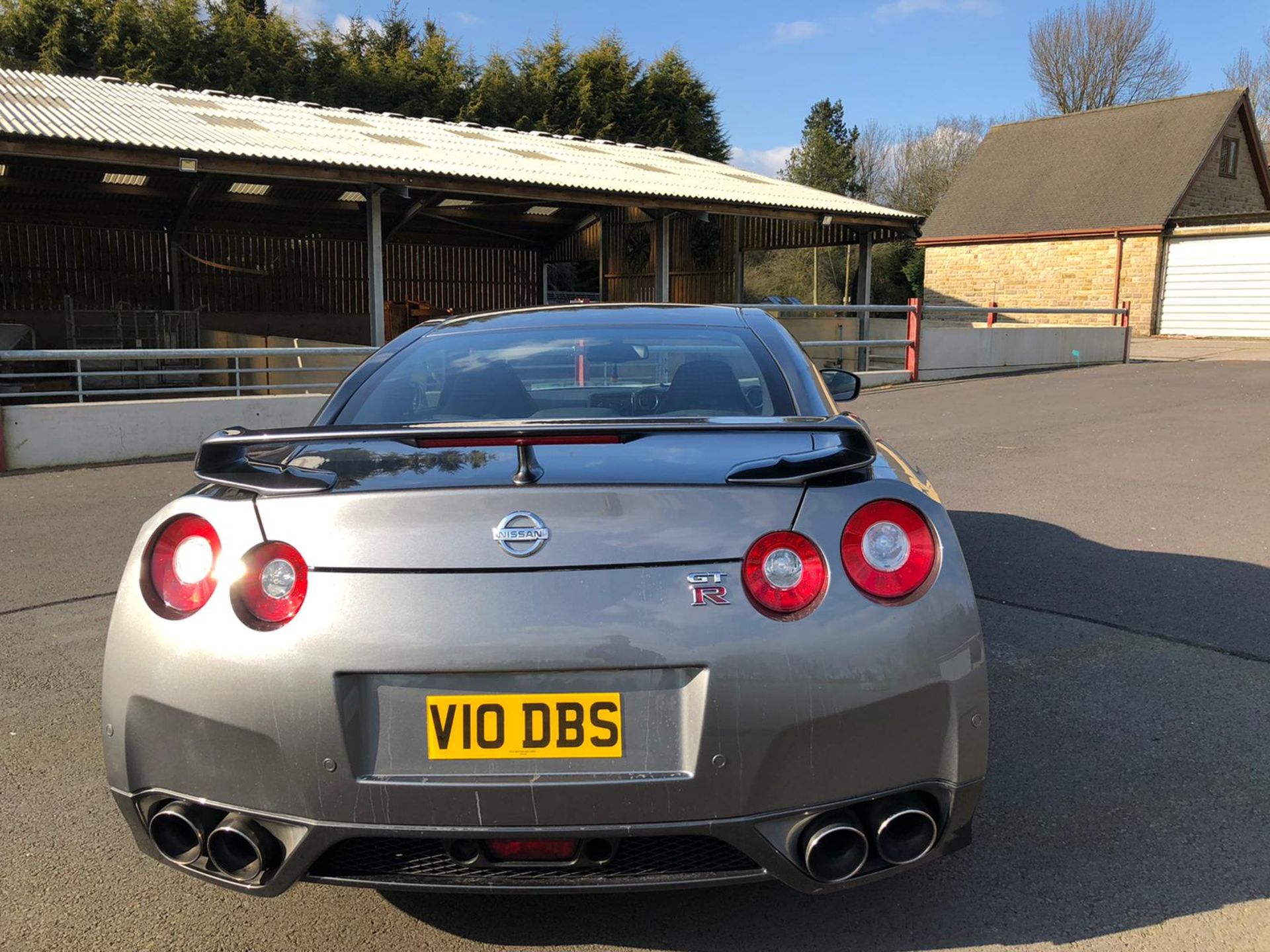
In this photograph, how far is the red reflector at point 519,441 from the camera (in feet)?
6.76

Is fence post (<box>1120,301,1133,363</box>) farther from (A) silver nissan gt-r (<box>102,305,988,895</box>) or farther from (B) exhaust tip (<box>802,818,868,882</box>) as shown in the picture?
(B) exhaust tip (<box>802,818,868,882</box>)

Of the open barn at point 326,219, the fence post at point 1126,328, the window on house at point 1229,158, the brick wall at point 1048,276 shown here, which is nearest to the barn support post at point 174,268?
the open barn at point 326,219

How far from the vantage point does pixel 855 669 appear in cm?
194

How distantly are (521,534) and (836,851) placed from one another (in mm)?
896

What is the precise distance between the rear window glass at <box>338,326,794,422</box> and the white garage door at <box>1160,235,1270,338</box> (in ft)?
95.1

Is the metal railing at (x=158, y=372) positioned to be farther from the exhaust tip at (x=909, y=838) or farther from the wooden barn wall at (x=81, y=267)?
the exhaust tip at (x=909, y=838)

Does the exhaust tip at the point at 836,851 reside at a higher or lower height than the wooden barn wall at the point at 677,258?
lower

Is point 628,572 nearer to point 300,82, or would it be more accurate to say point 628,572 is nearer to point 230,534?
point 230,534

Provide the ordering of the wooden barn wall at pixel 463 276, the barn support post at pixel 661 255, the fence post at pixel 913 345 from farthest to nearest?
the wooden barn wall at pixel 463 276
the barn support post at pixel 661 255
the fence post at pixel 913 345

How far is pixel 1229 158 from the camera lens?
31781 millimetres

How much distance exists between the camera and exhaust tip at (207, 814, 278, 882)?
1.96 meters

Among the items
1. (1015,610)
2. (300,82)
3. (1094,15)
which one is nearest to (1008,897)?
(1015,610)

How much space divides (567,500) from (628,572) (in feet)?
0.62

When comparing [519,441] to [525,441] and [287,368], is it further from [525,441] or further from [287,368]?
[287,368]
